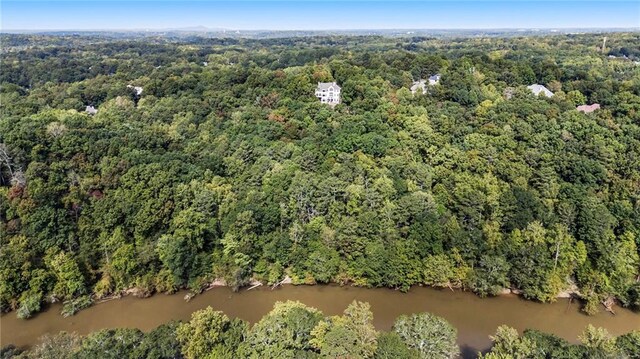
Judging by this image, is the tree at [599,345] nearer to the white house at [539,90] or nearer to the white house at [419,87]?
the white house at [419,87]

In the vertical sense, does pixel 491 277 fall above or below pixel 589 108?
below

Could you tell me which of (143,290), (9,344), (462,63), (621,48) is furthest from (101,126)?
(621,48)

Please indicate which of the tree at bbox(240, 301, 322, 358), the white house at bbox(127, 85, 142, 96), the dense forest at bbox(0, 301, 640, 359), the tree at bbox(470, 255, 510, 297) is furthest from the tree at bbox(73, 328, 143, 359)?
the white house at bbox(127, 85, 142, 96)

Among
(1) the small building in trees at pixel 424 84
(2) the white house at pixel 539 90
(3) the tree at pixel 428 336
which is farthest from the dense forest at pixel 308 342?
(2) the white house at pixel 539 90

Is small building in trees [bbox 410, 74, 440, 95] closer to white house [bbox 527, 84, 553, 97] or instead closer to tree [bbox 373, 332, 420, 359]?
white house [bbox 527, 84, 553, 97]

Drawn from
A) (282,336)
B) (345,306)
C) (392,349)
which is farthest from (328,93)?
(392,349)

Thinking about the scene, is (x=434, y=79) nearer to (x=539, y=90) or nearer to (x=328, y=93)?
(x=539, y=90)
